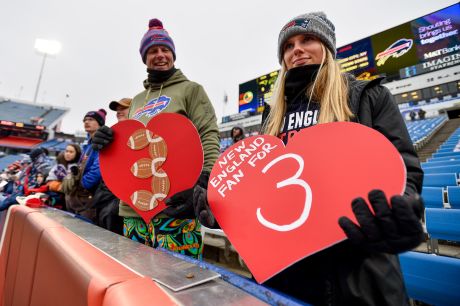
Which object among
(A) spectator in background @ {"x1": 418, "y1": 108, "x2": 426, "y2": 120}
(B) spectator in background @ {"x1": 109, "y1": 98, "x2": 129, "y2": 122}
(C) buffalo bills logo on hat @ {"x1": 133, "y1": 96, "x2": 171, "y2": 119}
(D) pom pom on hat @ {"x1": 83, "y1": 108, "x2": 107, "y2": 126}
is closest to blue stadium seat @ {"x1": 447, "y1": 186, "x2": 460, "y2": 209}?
(C) buffalo bills logo on hat @ {"x1": 133, "y1": 96, "x2": 171, "y2": 119}

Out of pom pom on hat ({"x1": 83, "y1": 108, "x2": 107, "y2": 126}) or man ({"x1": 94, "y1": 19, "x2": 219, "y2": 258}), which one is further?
pom pom on hat ({"x1": 83, "y1": 108, "x2": 107, "y2": 126})

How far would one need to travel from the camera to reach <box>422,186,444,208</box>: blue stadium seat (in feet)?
5.44

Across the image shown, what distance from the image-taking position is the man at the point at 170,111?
0.95 meters

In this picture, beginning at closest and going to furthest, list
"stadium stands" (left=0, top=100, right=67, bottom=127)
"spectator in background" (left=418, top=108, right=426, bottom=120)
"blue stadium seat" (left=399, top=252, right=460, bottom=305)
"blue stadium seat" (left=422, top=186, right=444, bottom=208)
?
"blue stadium seat" (left=399, top=252, right=460, bottom=305) → "blue stadium seat" (left=422, top=186, right=444, bottom=208) → "spectator in background" (left=418, top=108, right=426, bottom=120) → "stadium stands" (left=0, top=100, right=67, bottom=127)

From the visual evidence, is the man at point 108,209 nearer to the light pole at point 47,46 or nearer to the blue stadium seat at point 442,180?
the blue stadium seat at point 442,180

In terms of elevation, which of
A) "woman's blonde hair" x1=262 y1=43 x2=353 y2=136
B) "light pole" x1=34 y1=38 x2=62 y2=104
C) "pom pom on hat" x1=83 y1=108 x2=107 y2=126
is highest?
"light pole" x1=34 y1=38 x2=62 y2=104

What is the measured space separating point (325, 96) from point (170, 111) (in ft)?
2.23

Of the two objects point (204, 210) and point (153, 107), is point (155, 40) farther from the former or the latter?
point (204, 210)

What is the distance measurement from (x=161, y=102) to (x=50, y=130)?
Result: 24627 mm

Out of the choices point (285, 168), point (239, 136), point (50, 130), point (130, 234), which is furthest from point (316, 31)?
point (50, 130)

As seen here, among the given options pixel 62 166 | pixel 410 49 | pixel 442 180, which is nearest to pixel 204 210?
pixel 62 166

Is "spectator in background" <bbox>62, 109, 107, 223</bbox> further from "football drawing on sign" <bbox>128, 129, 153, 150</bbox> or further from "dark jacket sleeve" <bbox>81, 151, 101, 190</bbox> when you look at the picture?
"football drawing on sign" <bbox>128, 129, 153, 150</bbox>

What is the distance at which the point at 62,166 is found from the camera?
234 centimetres

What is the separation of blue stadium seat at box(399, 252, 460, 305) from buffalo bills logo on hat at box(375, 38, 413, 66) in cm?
1762
